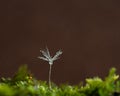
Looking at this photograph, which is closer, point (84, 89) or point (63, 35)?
point (84, 89)

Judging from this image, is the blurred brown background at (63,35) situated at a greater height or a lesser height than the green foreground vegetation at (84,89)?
greater

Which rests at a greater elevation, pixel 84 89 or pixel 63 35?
pixel 63 35

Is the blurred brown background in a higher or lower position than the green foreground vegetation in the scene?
higher

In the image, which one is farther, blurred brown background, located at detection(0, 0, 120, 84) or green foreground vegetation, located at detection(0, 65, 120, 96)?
blurred brown background, located at detection(0, 0, 120, 84)

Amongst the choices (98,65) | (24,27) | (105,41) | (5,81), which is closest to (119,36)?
(105,41)

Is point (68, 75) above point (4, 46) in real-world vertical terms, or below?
below

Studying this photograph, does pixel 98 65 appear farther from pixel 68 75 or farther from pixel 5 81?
pixel 5 81

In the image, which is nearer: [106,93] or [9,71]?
[106,93]

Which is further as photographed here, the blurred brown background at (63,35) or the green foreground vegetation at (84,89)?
the blurred brown background at (63,35)
